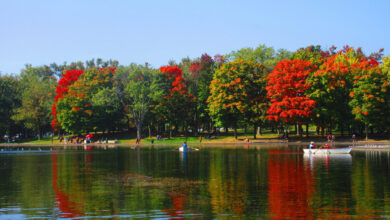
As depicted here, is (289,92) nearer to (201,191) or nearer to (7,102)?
(201,191)

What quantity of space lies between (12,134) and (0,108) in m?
17.9

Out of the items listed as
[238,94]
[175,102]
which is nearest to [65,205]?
[238,94]

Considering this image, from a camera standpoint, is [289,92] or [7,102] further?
[7,102]

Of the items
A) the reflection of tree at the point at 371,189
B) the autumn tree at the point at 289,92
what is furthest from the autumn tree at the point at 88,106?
the reflection of tree at the point at 371,189

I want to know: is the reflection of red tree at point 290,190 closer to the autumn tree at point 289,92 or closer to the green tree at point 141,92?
the autumn tree at point 289,92

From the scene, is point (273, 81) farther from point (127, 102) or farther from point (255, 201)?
point (255, 201)

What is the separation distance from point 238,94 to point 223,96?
11.3 ft

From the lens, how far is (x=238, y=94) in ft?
345

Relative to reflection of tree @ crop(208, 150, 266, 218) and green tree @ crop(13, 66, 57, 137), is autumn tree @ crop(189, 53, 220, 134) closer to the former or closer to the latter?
green tree @ crop(13, 66, 57, 137)

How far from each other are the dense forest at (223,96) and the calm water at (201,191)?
50.7 meters

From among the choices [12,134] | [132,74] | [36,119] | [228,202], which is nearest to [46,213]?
[228,202]

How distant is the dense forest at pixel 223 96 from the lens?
9838 cm

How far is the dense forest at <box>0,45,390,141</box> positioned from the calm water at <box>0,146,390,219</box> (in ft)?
166

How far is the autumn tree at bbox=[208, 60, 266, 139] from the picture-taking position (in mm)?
104875
